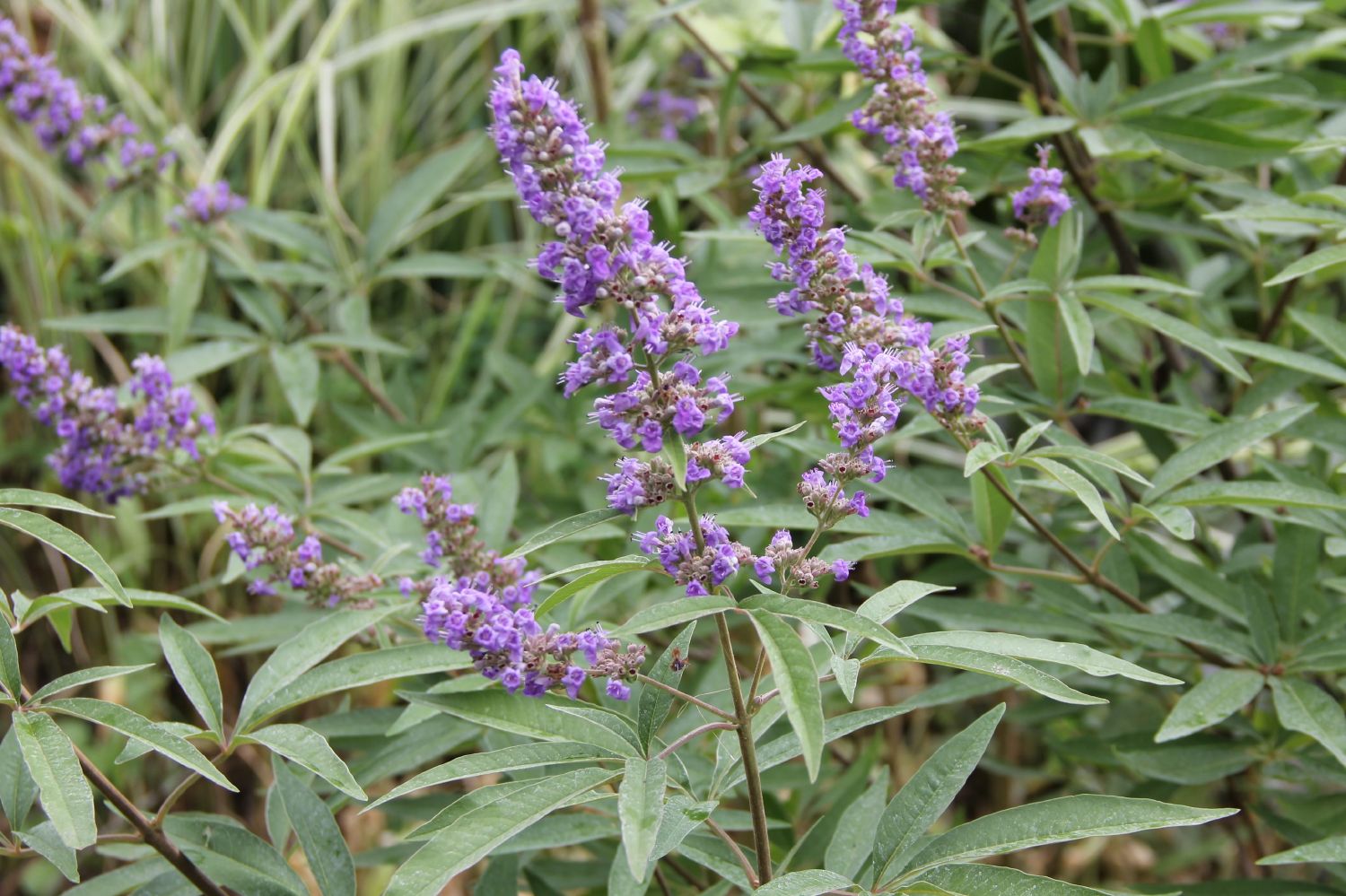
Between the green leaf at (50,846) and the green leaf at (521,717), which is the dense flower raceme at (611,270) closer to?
the green leaf at (521,717)

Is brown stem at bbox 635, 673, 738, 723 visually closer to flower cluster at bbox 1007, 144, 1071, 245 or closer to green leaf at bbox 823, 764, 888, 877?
green leaf at bbox 823, 764, 888, 877

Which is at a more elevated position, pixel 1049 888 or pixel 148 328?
pixel 148 328

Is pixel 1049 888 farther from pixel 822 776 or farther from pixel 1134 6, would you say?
pixel 1134 6

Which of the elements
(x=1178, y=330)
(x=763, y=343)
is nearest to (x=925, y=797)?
(x=1178, y=330)

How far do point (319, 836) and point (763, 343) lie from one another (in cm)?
170

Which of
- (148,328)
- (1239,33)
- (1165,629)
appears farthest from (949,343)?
(1239,33)

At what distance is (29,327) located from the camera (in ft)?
14.4

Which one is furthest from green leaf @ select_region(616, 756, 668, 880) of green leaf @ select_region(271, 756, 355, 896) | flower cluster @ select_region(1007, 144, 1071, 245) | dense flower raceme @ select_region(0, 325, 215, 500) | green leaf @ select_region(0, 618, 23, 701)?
dense flower raceme @ select_region(0, 325, 215, 500)

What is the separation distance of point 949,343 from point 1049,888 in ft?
2.48

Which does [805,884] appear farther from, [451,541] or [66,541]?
[66,541]

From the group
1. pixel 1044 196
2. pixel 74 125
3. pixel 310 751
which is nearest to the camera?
pixel 310 751

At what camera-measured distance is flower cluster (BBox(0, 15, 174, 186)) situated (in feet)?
10.1

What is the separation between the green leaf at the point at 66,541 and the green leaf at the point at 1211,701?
148 cm

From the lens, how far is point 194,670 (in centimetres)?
178
